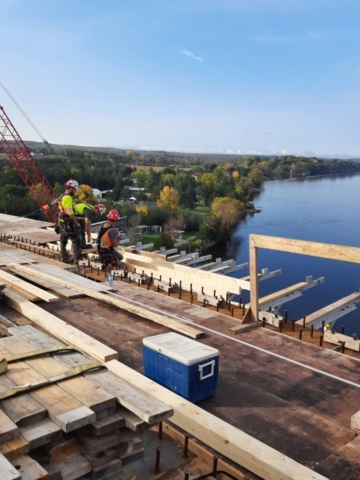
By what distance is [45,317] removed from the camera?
7.46 m

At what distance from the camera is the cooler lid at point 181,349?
5.61 metres

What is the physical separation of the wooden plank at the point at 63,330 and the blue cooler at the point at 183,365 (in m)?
0.61

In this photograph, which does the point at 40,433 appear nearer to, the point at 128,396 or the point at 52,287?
the point at 128,396

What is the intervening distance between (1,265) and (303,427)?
9.37m

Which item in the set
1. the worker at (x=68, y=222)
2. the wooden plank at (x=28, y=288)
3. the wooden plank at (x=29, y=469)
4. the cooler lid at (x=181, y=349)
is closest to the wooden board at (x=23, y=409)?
the wooden plank at (x=29, y=469)

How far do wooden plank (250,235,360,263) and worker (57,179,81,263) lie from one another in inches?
230

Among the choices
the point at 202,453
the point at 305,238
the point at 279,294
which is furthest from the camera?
the point at 305,238

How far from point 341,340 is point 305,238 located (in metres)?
47.9

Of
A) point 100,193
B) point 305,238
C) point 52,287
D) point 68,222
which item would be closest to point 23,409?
point 52,287

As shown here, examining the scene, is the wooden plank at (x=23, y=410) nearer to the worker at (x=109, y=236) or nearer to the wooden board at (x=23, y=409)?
the wooden board at (x=23, y=409)

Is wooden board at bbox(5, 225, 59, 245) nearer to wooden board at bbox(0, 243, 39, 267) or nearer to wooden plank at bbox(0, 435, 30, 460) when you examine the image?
wooden board at bbox(0, 243, 39, 267)

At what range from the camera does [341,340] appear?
25.0 ft

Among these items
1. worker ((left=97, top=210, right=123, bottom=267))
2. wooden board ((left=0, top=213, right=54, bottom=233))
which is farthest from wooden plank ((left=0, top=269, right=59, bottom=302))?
wooden board ((left=0, top=213, right=54, bottom=233))

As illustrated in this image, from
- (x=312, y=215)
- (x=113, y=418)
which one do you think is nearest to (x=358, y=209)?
(x=312, y=215)
